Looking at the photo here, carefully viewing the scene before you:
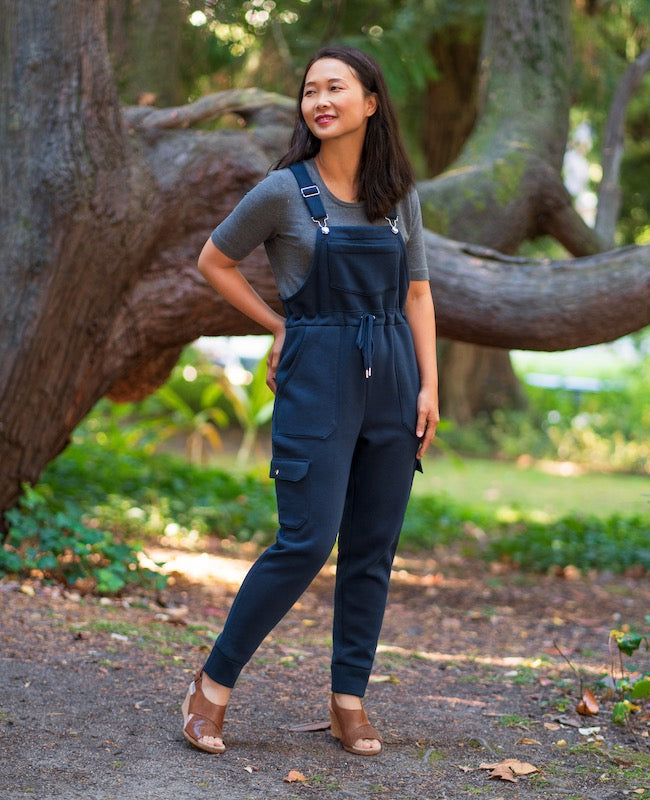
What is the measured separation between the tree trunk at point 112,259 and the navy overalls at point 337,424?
2213mm

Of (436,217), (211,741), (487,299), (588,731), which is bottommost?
(211,741)

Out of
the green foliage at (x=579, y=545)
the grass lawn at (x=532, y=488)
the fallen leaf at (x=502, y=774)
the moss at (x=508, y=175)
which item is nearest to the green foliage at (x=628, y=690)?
the fallen leaf at (x=502, y=774)

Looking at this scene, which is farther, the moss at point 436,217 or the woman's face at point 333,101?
the moss at point 436,217

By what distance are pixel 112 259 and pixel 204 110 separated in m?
0.99

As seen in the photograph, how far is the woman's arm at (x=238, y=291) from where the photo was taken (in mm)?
3107

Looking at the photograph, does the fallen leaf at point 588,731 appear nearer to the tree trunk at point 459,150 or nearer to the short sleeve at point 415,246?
the short sleeve at point 415,246

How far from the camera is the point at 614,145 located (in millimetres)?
6750

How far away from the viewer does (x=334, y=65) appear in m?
3.00

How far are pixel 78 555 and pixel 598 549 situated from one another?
398 centimetres

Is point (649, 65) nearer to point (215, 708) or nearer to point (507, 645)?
point (507, 645)

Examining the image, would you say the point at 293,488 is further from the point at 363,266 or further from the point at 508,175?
the point at 508,175

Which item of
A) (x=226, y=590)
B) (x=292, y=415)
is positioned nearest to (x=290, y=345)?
(x=292, y=415)

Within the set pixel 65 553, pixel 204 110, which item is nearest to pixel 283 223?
pixel 204 110

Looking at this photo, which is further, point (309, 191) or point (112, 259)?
point (112, 259)
